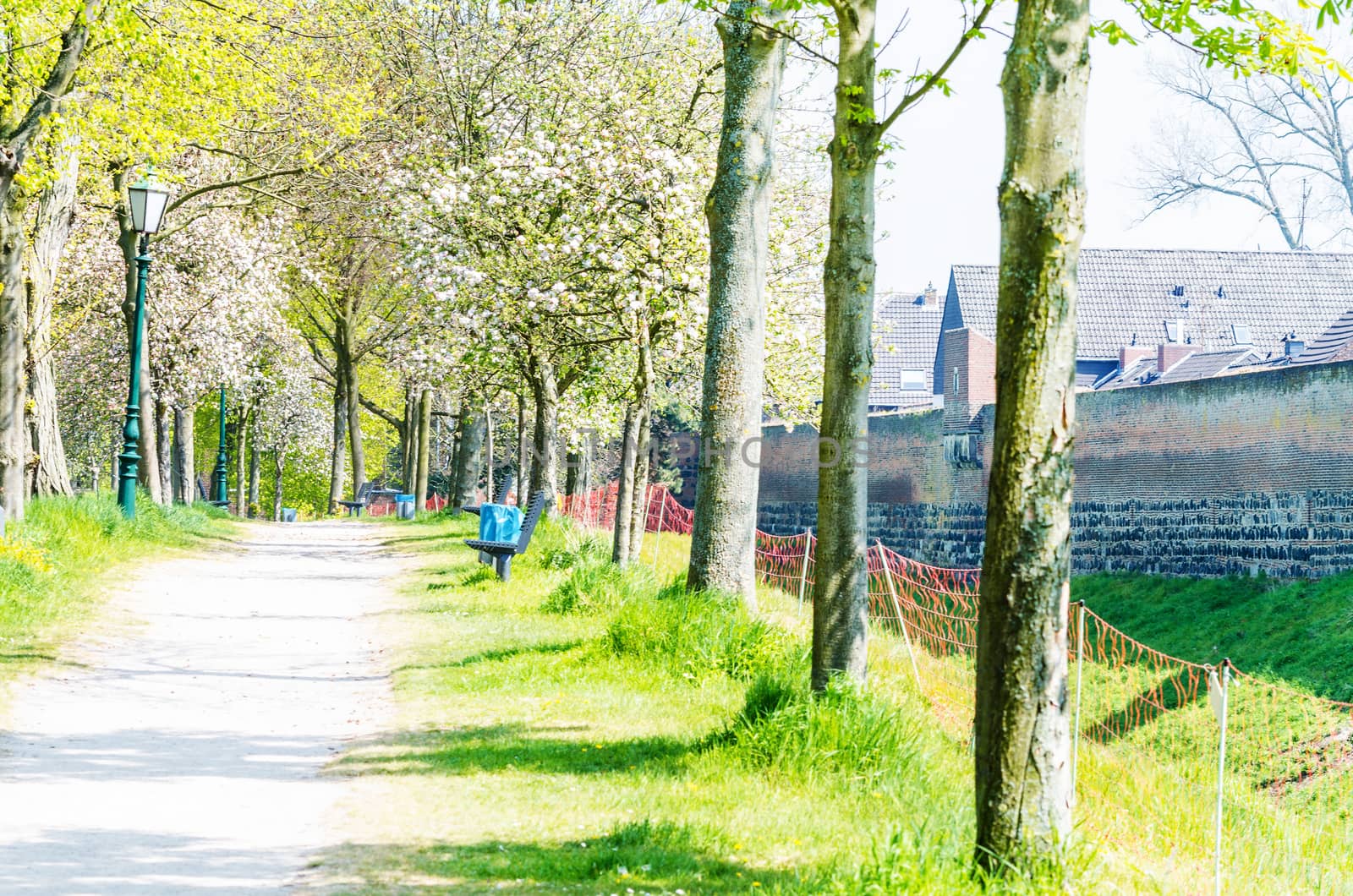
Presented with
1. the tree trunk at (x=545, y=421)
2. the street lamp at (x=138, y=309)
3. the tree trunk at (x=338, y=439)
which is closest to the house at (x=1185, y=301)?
the tree trunk at (x=338, y=439)

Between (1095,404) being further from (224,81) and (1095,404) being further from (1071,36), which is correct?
(1071,36)

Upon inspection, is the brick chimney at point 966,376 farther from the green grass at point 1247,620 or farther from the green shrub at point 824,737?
the green shrub at point 824,737

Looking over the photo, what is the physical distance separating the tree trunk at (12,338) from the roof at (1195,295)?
1601 inches

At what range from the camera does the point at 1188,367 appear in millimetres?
45344

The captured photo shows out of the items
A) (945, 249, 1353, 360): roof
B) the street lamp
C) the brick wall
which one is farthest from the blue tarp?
(945, 249, 1353, 360): roof

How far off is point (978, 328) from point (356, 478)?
25082 millimetres

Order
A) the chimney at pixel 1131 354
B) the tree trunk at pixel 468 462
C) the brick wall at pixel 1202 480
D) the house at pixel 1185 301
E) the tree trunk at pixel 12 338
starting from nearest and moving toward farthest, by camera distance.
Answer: the tree trunk at pixel 12 338 < the tree trunk at pixel 468 462 < the brick wall at pixel 1202 480 < the house at pixel 1185 301 < the chimney at pixel 1131 354

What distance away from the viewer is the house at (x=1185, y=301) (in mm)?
50219

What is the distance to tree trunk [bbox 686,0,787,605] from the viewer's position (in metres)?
9.66

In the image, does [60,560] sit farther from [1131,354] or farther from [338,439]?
[1131,354]

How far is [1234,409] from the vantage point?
28156 millimetres

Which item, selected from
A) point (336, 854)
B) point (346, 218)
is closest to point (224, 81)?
point (346, 218)

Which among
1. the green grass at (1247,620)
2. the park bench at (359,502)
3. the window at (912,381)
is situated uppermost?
the window at (912,381)

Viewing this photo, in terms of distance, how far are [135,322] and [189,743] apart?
425 inches
